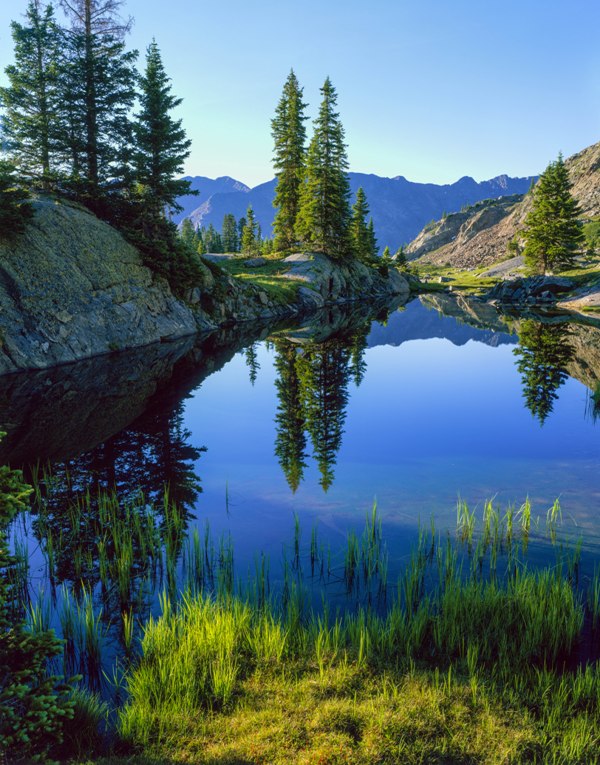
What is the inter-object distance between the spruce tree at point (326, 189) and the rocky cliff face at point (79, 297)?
93.1 feet

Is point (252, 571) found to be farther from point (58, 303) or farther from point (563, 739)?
point (58, 303)

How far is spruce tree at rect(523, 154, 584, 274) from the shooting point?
3095 inches

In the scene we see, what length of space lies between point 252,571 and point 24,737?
5.89 meters

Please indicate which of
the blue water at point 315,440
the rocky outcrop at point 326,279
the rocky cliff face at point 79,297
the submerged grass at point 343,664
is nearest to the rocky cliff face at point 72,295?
the rocky cliff face at point 79,297

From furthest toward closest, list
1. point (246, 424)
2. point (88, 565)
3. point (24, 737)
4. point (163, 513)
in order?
point (246, 424)
point (163, 513)
point (88, 565)
point (24, 737)

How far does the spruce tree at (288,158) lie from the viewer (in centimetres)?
7981

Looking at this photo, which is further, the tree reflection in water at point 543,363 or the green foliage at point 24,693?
the tree reflection in water at point 543,363

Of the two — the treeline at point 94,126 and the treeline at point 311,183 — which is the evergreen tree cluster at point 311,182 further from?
the treeline at point 94,126

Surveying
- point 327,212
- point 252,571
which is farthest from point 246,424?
point 327,212

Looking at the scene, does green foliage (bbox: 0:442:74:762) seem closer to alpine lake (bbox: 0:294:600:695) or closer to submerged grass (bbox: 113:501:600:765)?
submerged grass (bbox: 113:501:600:765)

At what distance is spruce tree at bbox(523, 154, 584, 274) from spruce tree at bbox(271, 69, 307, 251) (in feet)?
130

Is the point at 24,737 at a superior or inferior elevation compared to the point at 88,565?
superior

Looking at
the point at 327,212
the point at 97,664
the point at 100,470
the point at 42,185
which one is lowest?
the point at 97,664

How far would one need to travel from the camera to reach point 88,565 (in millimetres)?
9789
